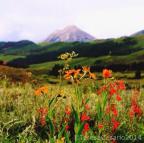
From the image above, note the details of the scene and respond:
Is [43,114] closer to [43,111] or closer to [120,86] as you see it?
[43,111]

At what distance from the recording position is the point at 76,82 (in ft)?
23.0

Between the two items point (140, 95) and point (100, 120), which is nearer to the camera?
point (100, 120)

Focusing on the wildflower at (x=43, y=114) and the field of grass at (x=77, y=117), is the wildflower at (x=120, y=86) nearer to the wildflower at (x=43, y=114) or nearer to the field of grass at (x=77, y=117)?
the field of grass at (x=77, y=117)

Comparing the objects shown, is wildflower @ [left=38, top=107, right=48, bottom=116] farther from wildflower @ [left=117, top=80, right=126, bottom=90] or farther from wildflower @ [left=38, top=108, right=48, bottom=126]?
wildflower @ [left=117, top=80, right=126, bottom=90]

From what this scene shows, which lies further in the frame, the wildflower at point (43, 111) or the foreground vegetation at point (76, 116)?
the wildflower at point (43, 111)

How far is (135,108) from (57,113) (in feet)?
5.37

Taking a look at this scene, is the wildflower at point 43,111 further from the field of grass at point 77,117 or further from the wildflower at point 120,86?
the wildflower at point 120,86

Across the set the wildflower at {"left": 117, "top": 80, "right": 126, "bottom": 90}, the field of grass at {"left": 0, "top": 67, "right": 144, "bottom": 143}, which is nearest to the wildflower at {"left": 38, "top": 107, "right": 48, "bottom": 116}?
the field of grass at {"left": 0, "top": 67, "right": 144, "bottom": 143}

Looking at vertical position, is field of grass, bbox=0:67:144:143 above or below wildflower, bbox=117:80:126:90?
below

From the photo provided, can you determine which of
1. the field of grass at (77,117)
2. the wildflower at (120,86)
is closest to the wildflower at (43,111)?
the field of grass at (77,117)

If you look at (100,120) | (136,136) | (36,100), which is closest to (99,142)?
(100,120)

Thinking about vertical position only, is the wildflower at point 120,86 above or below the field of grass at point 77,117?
above

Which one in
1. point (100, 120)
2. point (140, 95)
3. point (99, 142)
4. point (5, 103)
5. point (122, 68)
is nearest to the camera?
point (99, 142)

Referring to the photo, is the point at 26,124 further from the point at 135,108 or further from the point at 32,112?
the point at 135,108
